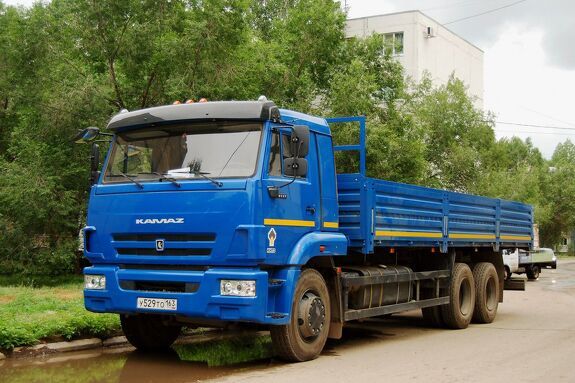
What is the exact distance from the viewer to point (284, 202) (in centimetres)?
798

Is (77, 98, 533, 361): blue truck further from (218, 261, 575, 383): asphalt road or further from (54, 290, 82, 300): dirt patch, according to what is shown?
(54, 290, 82, 300): dirt patch

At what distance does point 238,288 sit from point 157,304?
3.26 feet

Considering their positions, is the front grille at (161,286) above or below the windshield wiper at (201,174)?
below

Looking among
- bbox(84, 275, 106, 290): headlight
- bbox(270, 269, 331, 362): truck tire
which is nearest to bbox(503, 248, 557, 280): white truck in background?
bbox(270, 269, 331, 362): truck tire

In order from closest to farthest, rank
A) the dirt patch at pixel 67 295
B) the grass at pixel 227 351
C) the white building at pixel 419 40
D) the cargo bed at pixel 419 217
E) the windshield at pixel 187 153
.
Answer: the windshield at pixel 187 153 → the grass at pixel 227 351 → the cargo bed at pixel 419 217 → the dirt patch at pixel 67 295 → the white building at pixel 419 40

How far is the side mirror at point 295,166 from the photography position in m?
8.02

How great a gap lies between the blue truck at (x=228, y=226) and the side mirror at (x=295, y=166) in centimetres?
1

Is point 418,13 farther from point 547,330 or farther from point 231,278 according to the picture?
point 231,278

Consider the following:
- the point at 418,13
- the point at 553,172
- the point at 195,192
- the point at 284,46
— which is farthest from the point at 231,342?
the point at 553,172

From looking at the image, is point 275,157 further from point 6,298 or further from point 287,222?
point 6,298

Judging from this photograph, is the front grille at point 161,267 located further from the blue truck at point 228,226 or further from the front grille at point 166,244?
the front grille at point 166,244

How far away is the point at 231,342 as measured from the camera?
9.97m

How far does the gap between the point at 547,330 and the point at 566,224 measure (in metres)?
61.8

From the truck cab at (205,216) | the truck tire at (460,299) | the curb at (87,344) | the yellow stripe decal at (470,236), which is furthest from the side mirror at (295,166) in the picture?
the truck tire at (460,299)
